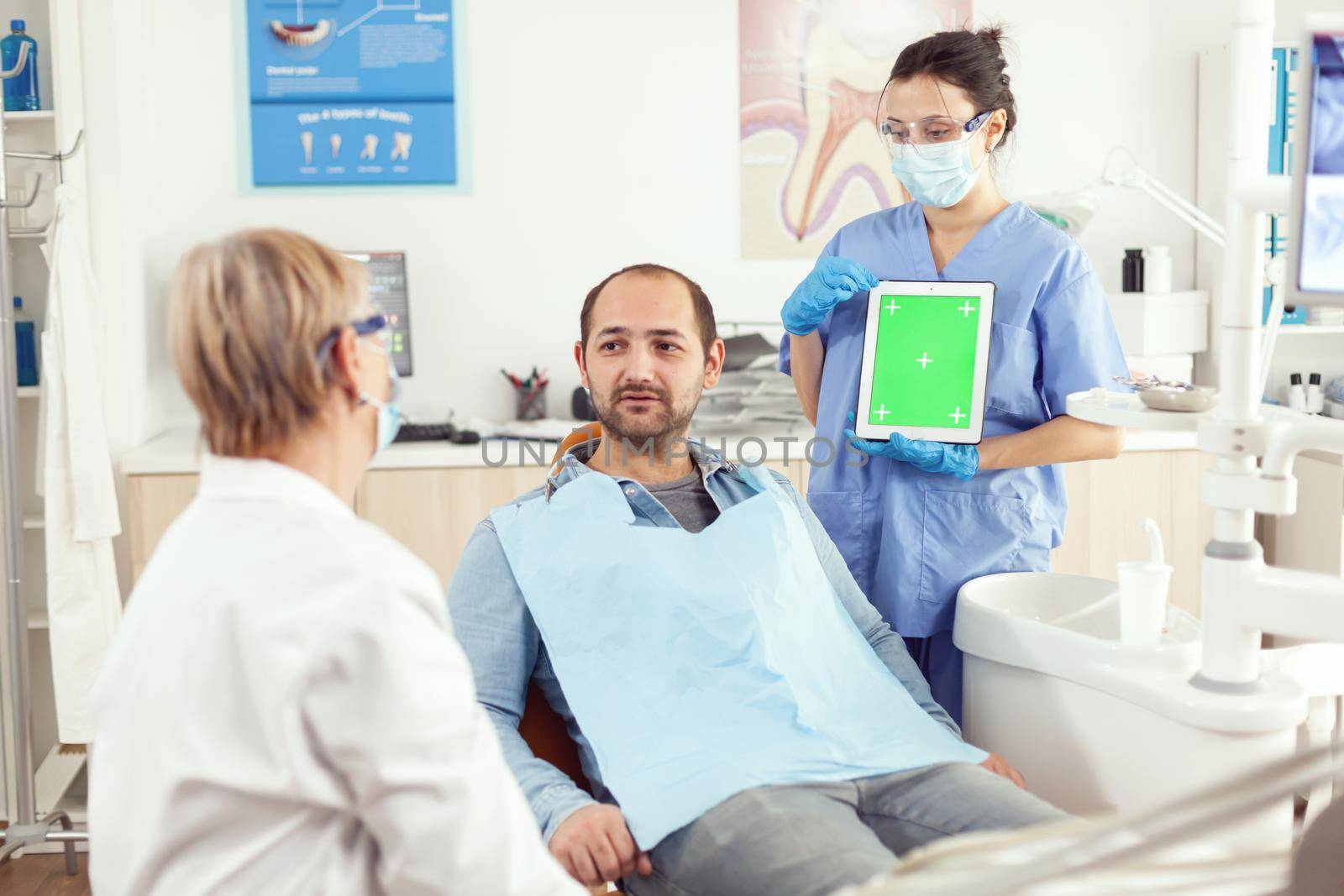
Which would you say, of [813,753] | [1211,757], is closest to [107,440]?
[813,753]

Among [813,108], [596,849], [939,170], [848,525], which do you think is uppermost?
[813,108]

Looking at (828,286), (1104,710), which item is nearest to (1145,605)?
(1104,710)

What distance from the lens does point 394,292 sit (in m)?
3.15

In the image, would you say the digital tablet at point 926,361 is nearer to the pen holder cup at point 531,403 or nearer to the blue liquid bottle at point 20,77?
the pen holder cup at point 531,403

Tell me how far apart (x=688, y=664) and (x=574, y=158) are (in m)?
2.04

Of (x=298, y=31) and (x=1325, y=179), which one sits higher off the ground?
(x=298, y=31)

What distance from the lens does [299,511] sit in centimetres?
90

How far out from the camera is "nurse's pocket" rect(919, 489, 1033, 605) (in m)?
1.83

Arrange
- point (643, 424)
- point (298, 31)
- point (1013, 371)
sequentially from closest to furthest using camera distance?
point (643, 424) → point (1013, 371) → point (298, 31)

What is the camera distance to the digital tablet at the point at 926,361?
1.81 meters

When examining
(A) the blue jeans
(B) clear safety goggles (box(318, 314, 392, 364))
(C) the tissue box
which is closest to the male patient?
(A) the blue jeans

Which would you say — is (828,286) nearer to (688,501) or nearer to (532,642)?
(688,501)

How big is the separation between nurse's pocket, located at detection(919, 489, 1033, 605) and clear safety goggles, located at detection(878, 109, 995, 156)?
51 centimetres

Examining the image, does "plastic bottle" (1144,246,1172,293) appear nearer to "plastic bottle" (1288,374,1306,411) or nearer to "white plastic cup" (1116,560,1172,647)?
"plastic bottle" (1288,374,1306,411)
